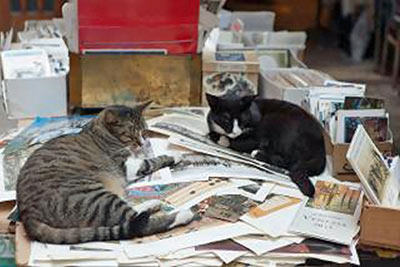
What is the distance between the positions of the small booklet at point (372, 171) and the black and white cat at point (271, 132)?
191 mm

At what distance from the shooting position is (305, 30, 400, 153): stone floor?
4238mm

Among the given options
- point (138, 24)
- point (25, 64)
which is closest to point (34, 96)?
point (25, 64)

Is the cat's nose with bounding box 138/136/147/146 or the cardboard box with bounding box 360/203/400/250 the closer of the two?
the cardboard box with bounding box 360/203/400/250

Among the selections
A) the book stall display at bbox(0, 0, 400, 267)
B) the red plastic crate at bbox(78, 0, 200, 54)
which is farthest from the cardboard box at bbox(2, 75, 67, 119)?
the red plastic crate at bbox(78, 0, 200, 54)

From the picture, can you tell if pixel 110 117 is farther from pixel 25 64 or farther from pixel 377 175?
pixel 377 175

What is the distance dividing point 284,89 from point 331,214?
75 centimetres

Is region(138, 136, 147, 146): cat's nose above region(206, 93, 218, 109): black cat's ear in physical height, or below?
below

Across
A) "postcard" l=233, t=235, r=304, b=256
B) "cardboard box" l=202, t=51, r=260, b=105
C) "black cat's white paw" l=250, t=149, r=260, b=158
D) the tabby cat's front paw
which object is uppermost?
"cardboard box" l=202, t=51, r=260, b=105

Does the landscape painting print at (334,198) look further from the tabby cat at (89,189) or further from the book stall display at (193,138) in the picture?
the tabby cat at (89,189)

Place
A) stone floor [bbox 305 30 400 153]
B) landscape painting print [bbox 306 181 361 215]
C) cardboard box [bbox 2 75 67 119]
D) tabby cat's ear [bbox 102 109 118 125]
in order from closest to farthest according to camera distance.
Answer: landscape painting print [bbox 306 181 361 215]
tabby cat's ear [bbox 102 109 118 125]
cardboard box [bbox 2 75 67 119]
stone floor [bbox 305 30 400 153]

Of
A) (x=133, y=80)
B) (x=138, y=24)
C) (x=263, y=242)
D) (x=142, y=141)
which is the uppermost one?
(x=138, y=24)

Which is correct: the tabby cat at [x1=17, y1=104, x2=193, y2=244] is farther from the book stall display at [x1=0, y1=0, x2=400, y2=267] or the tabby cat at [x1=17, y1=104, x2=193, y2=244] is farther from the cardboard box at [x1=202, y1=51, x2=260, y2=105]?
the cardboard box at [x1=202, y1=51, x2=260, y2=105]

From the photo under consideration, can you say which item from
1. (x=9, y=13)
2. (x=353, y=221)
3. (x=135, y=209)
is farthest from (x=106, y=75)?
(x=9, y=13)

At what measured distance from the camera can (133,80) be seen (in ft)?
7.12
